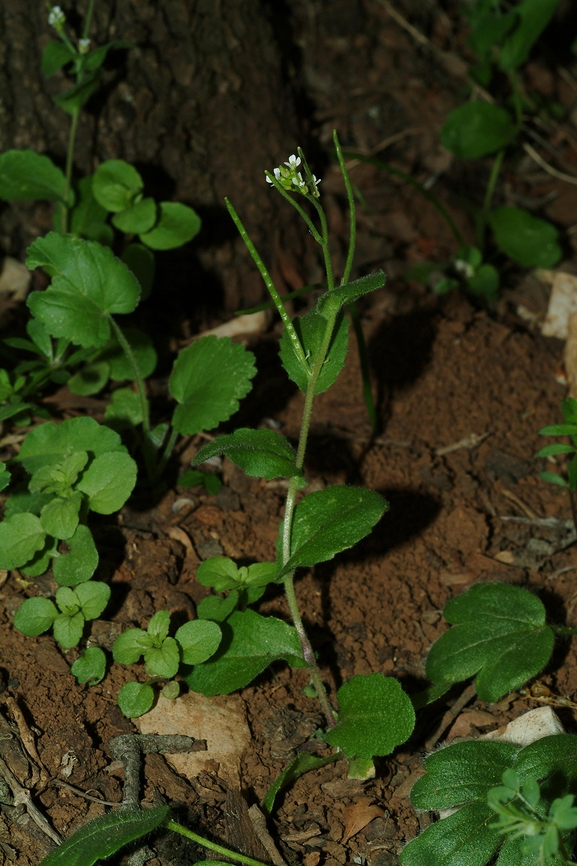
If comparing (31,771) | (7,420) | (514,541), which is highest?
(7,420)

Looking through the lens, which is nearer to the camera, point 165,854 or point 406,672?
point 165,854

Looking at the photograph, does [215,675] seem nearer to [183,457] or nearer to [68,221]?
[183,457]

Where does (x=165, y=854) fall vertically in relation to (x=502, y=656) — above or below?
above

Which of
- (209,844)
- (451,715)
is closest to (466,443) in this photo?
(451,715)

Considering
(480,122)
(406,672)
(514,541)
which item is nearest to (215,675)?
(406,672)

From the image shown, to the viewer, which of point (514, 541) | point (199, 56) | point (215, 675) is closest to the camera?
point (215, 675)

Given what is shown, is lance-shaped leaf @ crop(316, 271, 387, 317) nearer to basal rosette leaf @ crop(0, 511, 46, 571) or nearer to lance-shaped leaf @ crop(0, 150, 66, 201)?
basal rosette leaf @ crop(0, 511, 46, 571)

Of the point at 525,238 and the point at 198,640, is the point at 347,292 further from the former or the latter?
the point at 525,238

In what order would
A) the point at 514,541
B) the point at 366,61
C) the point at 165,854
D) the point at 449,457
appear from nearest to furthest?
the point at 165,854, the point at 514,541, the point at 449,457, the point at 366,61
